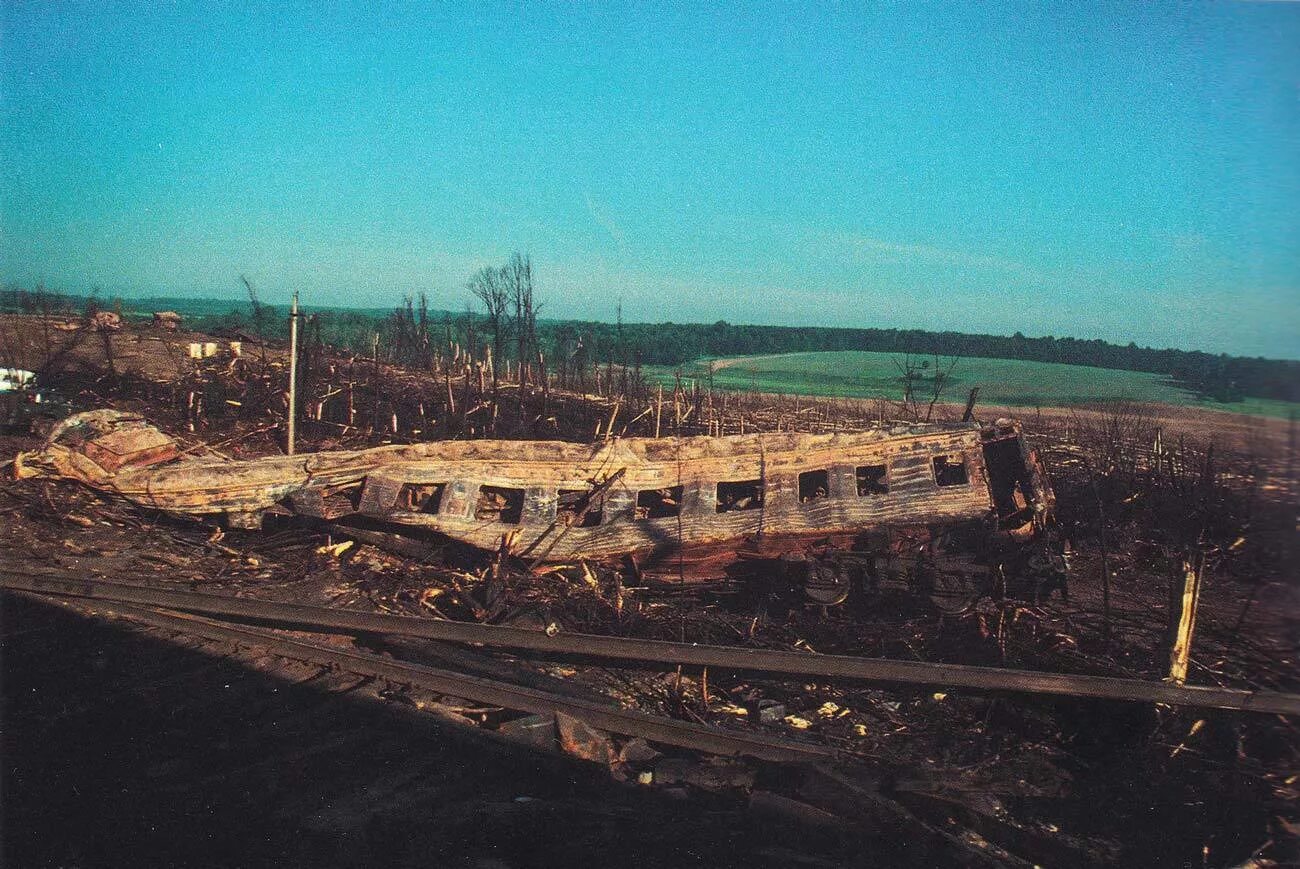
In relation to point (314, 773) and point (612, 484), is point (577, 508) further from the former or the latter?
point (314, 773)

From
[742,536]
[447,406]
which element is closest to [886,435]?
[742,536]

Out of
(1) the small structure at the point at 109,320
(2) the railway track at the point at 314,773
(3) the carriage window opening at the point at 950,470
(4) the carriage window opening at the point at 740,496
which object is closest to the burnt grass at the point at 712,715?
(2) the railway track at the point at 314,773

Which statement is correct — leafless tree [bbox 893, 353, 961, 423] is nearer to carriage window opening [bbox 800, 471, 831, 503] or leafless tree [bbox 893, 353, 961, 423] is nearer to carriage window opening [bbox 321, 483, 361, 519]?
carriage window opening [bbox 800, 471, 831, 503]

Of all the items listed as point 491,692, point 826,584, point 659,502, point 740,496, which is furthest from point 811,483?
point 491,692

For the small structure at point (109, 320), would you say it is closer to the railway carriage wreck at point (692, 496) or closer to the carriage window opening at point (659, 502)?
the railway carriage wreck at point (692, 496)

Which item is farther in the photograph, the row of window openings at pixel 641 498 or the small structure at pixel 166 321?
the small structure at pixel 166 321

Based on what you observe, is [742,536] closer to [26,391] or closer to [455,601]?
[455,601]
